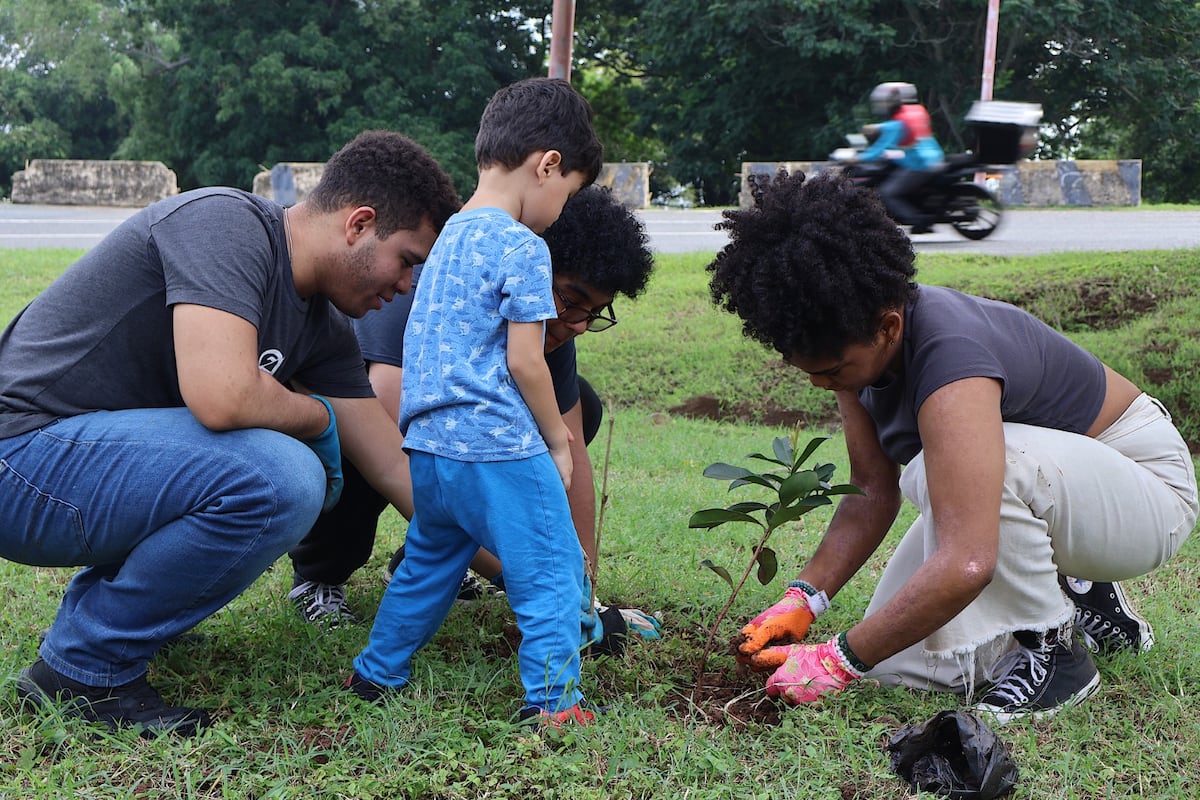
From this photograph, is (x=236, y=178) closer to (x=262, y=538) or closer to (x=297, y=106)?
(x=297, y=106)

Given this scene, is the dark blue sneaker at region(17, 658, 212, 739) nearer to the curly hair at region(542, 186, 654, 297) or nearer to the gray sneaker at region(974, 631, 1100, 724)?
the curly hair at region(542, 186, 654, 297)

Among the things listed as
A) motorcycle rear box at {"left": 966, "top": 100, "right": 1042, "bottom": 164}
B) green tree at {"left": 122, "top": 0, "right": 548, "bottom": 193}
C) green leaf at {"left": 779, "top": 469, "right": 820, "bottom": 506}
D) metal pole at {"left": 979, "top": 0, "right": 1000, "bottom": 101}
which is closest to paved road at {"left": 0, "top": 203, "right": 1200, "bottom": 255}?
motorcycle rear box at {"left": 966, "top": 100, "right": 1042, "bottom": 164}

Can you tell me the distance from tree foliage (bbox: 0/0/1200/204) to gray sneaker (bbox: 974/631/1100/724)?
19.7 m

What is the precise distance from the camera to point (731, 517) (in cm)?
241

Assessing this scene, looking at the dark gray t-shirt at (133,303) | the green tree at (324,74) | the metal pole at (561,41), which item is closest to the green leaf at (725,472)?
the dark gray t-shirt at (133,303)

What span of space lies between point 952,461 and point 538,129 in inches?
44.2

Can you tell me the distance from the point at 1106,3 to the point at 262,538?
2230 centimetres


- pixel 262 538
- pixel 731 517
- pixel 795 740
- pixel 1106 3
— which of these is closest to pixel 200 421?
pixel 262 538

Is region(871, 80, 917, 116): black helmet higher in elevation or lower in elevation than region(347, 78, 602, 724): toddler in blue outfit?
higher

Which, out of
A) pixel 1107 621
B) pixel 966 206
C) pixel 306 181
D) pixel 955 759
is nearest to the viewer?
Result: pixel 955 759

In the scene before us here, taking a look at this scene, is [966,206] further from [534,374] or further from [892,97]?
[534,374]

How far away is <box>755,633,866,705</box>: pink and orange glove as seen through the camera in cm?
238

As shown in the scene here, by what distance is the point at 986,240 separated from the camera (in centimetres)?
1112

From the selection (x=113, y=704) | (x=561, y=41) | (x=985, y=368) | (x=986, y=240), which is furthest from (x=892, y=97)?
(x=113, y=704)
